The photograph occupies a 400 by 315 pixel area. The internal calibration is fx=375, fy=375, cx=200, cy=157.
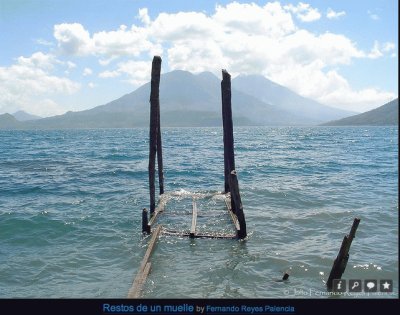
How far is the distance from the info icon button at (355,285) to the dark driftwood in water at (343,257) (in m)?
0.53

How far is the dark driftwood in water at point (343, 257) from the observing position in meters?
8.11

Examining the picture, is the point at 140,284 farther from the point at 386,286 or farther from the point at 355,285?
the point at 386,286

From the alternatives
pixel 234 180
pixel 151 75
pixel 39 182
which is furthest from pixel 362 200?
pixel 39 182

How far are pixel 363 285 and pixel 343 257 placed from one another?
116 cm

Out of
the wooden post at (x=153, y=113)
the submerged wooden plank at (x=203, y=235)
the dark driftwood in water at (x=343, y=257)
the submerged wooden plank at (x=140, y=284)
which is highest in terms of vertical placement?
the wooden post at (x=153, y=113)

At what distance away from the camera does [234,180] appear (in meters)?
12.4

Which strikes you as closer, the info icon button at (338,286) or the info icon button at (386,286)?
the info icon button at (386,286)

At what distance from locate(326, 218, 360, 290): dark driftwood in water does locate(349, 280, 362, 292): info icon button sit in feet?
1.74

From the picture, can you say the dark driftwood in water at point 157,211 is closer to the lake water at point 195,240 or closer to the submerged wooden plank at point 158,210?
the submerged wooden plank at point 158,210

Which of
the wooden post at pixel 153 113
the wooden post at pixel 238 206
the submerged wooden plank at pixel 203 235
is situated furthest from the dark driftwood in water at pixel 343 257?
the wooden post at pixel 153 113

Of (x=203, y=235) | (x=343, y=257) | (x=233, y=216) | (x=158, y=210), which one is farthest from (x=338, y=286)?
(x=158, y=210)
